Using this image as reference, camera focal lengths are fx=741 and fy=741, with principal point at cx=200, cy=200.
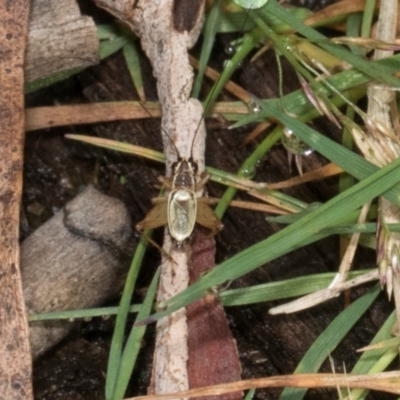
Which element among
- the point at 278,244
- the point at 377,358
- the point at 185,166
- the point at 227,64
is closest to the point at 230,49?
the point at 227,64

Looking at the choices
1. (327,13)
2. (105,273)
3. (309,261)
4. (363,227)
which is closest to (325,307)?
(309,261)

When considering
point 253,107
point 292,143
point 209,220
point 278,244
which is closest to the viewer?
point 278,244

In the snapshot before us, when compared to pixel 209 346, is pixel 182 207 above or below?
above

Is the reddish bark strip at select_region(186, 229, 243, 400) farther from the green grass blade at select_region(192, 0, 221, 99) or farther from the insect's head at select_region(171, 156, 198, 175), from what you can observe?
the green grass blade at select_region(192, 0, 221, 99)

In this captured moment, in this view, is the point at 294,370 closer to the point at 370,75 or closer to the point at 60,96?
the point at 370,75

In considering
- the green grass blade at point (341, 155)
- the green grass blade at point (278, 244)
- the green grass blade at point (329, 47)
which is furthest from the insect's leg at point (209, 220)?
the green grass blade at point (329, 47)

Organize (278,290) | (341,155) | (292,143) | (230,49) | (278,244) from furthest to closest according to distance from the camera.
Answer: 1. (230,49)
2. (292,143)
3. (278,290)
4. (341,155)
5. (278,244)

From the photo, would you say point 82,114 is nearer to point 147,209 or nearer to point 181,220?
point 147,209

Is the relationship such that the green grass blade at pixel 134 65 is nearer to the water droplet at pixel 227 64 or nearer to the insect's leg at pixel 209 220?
the water droplet at pixel 227 64
